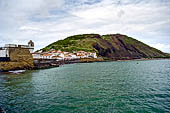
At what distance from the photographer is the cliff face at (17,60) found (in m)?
40.5

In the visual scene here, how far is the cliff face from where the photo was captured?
40519mm

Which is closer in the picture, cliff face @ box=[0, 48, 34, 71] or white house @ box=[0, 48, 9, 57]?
cliff face @ box=[0, 48, 34, 71]

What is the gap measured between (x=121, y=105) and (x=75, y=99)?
14.5 feet

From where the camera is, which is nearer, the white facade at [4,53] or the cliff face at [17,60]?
the cliff face at [17,60]

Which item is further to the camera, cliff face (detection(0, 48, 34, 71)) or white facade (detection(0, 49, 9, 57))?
white facade (detection(0, 49, 9, 57))

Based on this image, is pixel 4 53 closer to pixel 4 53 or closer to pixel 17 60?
pixel 4 53

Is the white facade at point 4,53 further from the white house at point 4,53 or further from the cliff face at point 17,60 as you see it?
the cliff face at point 17,60

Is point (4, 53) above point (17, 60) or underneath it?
above

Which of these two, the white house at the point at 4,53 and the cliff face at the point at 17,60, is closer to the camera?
the cliff face at the point at 17,60

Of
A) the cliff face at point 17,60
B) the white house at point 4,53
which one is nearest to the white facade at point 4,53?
the white house at point 4,53

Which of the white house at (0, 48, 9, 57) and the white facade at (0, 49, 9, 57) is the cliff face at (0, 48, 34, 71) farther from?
the white facade at (0, 49, 9, 57)

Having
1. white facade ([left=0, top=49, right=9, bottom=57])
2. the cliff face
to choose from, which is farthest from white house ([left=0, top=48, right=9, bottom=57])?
the cliff face

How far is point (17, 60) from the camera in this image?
4350cm

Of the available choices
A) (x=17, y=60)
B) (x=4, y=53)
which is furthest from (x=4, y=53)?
(x=17, y=60)
